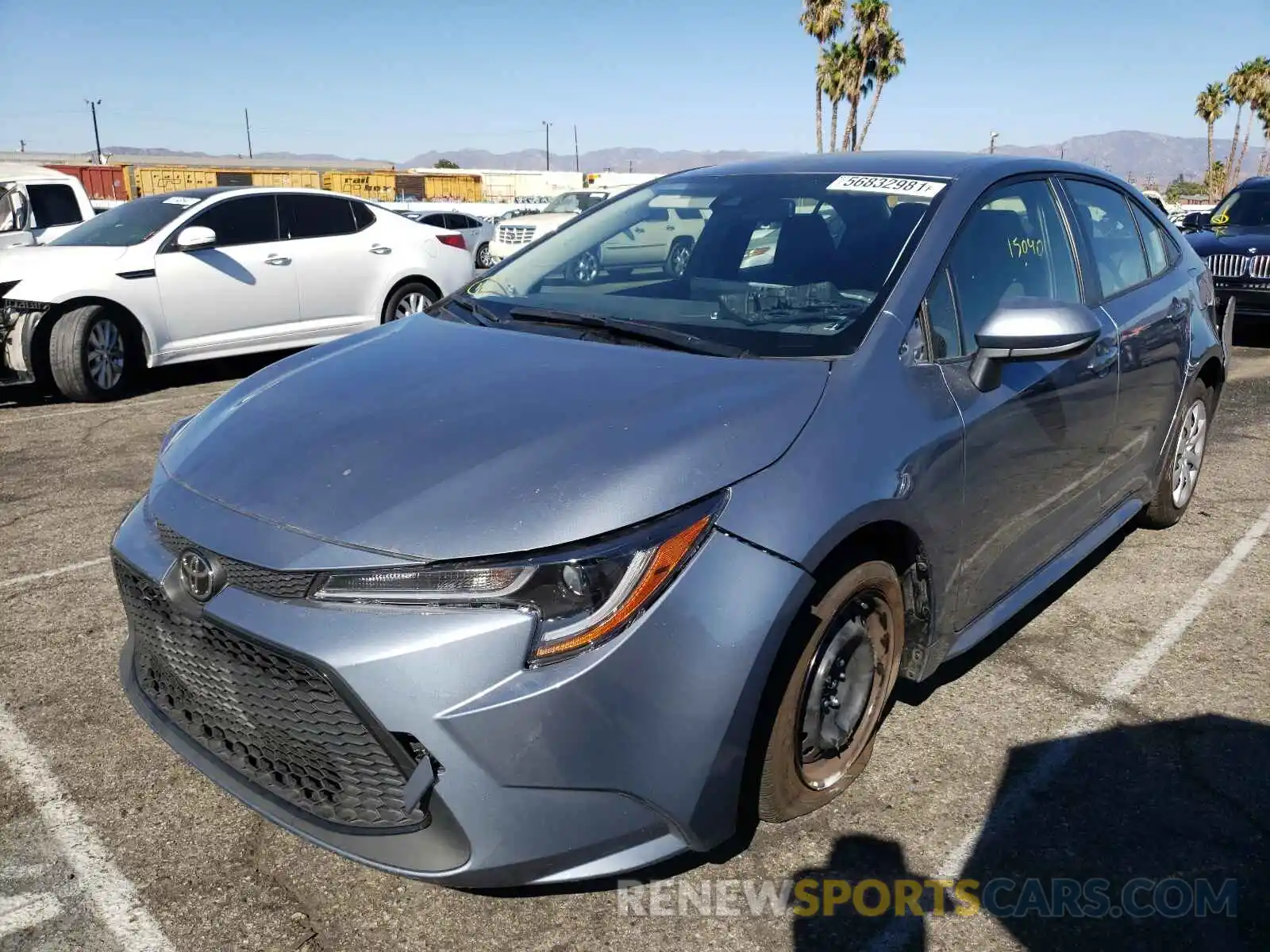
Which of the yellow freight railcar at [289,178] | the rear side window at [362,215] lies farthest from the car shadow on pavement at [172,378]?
the yellow freight railcar at [289,178]

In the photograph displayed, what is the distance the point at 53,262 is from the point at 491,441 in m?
6.78

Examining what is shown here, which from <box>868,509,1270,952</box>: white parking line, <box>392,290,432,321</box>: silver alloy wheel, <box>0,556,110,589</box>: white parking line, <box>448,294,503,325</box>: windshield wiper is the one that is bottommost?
<box>868,509,1270,952</box>: white parking line

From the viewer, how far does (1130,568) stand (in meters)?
4.39

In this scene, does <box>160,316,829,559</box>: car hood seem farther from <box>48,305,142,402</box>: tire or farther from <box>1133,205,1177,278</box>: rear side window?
<box>48,305,142,402</box>: tire

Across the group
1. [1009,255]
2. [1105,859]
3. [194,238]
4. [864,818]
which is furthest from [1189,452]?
[194,238]

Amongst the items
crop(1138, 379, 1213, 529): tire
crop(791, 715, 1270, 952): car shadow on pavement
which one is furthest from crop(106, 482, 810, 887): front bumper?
crop(1138, 379, 1213, 529): tire

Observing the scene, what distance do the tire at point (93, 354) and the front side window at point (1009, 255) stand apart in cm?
662

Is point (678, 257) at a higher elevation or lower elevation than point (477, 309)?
higher

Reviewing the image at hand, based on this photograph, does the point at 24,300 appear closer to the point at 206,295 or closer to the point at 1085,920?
the point at 206,295

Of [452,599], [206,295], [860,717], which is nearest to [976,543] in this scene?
[860,717]

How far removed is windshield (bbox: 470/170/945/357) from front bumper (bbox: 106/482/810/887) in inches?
34.4

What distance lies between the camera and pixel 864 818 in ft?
8.61

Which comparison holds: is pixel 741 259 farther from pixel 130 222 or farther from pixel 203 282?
pixel 130 222

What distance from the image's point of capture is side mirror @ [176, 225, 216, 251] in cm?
785
